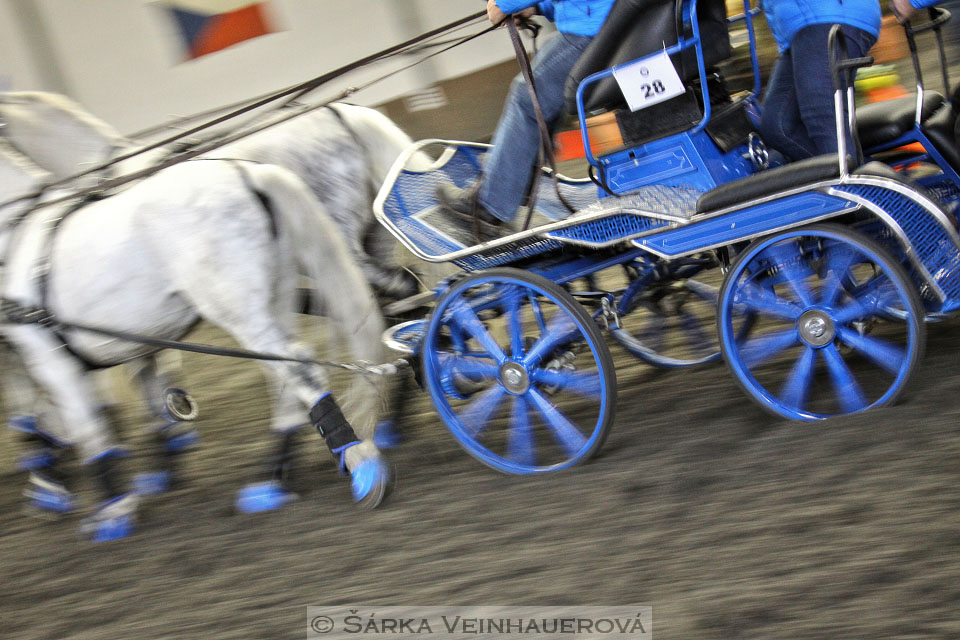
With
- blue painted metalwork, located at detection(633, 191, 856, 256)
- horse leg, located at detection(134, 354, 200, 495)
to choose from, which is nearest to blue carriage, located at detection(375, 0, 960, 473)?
blue painted metalwork, located at detection(633, 191, 856, 256)

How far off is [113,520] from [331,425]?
966mm

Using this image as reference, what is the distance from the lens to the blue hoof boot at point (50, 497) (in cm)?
382

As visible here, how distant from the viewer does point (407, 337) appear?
3.33m

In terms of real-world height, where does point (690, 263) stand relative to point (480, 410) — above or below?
above

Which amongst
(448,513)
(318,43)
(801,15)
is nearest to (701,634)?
(448,513)

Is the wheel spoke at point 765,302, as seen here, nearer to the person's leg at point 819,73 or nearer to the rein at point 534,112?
the person's leg at point 819,73

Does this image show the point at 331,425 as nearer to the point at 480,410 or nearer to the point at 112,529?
the point at 480,410

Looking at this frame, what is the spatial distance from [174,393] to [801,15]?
277cm

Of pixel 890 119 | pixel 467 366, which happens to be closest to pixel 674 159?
pixel 890 119

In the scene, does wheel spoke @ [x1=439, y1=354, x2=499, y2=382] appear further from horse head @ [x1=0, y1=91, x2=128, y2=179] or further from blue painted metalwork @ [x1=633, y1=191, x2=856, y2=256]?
horse head @ [x1=0, y1=91, x2=128, y2=179]

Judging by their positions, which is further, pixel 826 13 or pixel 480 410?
pixel 480 410

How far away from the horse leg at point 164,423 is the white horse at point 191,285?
31 centimetres

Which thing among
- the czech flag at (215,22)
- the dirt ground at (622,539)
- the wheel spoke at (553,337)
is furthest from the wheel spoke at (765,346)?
the czech flag at (215,22)

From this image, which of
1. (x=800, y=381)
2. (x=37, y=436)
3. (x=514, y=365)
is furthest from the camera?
(x=37, y=436)
